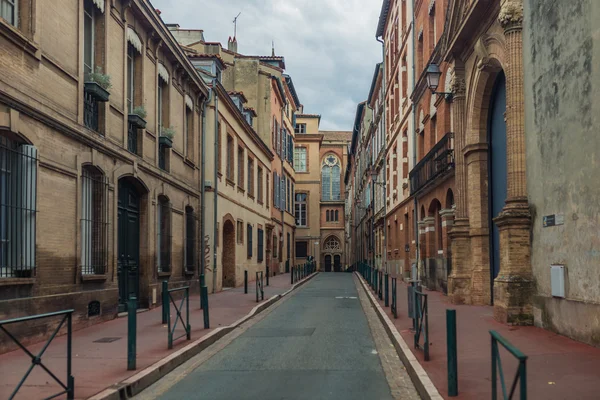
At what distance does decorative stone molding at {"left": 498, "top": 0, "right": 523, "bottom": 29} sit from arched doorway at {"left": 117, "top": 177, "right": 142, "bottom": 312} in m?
8.75

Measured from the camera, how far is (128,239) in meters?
14.8

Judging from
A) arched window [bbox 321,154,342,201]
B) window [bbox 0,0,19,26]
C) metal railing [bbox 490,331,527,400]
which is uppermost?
arched window [bbox 321,154,342,201]

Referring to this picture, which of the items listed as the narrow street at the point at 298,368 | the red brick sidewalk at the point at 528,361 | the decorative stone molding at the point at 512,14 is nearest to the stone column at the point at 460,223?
the narrow street at the point at 298,368

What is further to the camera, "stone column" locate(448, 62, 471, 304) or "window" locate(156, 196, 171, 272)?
"window" locate(156, 196, 171, 272)

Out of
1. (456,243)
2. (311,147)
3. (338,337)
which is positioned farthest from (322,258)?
(338,337)

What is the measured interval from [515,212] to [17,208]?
8.13 metres

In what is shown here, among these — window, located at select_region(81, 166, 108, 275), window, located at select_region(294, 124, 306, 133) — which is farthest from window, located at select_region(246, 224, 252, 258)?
window, located at select_region(294, 124, 306, 133)

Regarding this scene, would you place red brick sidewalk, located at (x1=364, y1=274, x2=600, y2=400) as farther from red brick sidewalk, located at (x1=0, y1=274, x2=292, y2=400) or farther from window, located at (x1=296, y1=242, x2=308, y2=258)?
window, located at (x1=296, y1=242, x2=308, y2=258)

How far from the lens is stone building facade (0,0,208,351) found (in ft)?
30.8

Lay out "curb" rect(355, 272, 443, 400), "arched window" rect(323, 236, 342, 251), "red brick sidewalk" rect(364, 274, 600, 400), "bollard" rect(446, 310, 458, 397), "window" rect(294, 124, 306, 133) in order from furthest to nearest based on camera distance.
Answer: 1. "arched window" rect(323, 236, 342, 251)
2. "window" rect(294, 124, 306, 133)
3. "curb" rect(355, 272, 443, 400)
4. "bollard" rect(446, 310, 458, 397)
5. "red brick sidewalk" rect(364, 274, 600, 400)

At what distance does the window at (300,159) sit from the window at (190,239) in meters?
40.7

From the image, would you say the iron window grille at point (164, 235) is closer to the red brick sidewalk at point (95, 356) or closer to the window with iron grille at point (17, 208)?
the red brick sidewalk at point (95, 356)

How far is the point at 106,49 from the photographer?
504 inches

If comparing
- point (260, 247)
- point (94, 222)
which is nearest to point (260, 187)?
point (260, 247)
